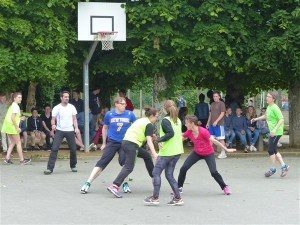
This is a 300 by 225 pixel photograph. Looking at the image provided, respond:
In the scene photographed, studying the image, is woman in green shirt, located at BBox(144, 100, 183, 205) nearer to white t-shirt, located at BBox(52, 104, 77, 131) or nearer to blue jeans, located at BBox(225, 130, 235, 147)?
white t-shirt, located at BBox(52, 104, 77, 131)

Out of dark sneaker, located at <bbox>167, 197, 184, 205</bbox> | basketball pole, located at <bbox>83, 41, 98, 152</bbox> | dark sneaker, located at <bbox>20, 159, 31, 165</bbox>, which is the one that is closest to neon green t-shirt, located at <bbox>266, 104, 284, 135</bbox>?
dark sneaker, located at <bbox>167, 197, 184, 205</bbox>

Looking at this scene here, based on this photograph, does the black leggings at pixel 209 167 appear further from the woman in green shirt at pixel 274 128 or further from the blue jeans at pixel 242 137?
the blue jeans at pixel 242 137

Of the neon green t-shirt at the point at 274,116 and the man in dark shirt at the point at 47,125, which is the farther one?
the man in dark shirt at the point at 47,125

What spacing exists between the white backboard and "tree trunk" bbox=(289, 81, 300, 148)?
6071 mm

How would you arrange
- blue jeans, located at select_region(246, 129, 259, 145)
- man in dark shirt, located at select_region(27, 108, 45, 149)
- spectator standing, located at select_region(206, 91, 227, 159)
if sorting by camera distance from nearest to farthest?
spectator standing, located at select_region(206, 91, 227, 159)
man in dark shirt, located at select_region(27, 108, 45, 149)
blue jeans, located at select_region(246, 129, 259, 145)

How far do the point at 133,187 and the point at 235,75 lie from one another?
10.5 m

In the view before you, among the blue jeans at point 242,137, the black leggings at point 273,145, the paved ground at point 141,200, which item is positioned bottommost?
the paved ground at point 141,200

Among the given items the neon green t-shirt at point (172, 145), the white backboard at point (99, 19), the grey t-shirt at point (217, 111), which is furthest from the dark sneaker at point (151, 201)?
the white backboard at point (99, 19)

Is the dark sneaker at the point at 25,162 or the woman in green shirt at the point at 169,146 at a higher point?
the woman in green shirt at the point at 169,146

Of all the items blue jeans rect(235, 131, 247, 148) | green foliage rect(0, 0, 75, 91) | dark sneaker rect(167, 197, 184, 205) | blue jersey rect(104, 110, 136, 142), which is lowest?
dark sneaker rect(167, 197, 184, 205)

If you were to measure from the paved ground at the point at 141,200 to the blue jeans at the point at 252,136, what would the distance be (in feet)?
15.7

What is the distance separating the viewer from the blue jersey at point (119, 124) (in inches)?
489

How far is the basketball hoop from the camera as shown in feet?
64.2

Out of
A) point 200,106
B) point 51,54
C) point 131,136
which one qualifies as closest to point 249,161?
point 200,106
